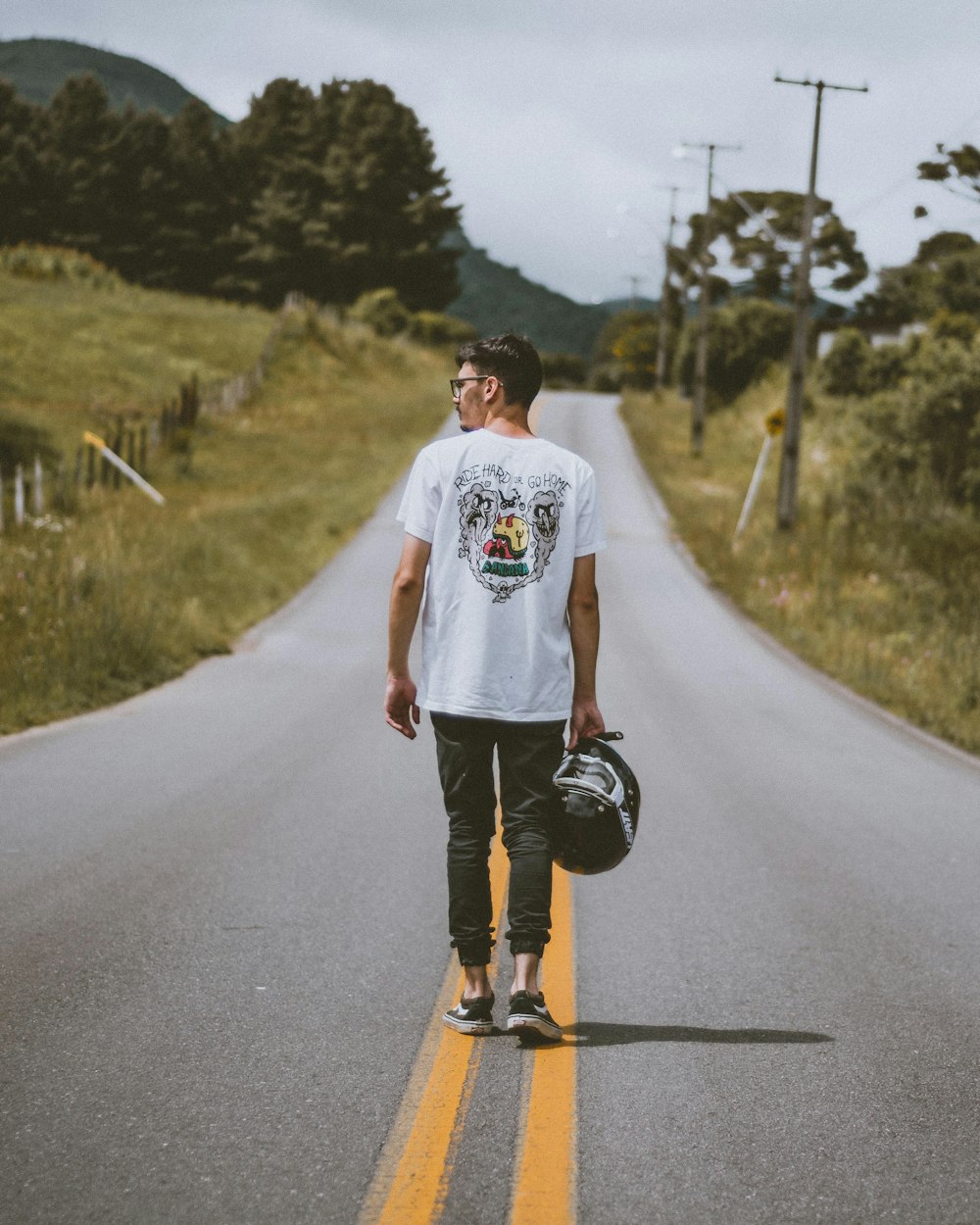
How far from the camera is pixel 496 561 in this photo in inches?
164

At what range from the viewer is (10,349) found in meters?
42.8

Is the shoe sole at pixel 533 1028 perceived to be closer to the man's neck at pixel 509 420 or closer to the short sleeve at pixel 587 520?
the short sleeve at pixel 587 520

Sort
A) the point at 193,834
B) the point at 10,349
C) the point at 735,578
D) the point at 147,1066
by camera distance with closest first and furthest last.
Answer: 1. the point at 147,1066
2. the point at 193,834
3. the point at 735,578
4. the point at 10,349

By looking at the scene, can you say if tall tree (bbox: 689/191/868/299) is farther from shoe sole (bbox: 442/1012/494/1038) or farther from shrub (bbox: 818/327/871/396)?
shoe sole (bbox: 442/1012/494/1038)

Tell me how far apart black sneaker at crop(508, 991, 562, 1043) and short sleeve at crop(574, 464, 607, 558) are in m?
1.47

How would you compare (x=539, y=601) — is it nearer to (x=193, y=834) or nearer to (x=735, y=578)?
(x=193, y=834)

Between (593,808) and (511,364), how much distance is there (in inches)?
60.0

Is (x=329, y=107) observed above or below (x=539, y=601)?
above

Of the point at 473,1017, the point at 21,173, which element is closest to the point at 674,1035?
the point at 473,1017

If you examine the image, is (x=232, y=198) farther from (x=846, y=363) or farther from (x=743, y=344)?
A: (x=846, y=363)

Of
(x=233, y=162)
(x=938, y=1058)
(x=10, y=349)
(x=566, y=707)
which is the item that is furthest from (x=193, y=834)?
(x=233, y=162)

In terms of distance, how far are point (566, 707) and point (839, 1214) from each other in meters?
1.73

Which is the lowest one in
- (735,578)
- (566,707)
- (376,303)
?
(735,578)

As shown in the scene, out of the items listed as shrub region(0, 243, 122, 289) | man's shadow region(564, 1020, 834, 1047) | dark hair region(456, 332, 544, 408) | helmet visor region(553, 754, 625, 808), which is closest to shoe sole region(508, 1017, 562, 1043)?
man's shadow region(564, 1020, 834, 1047)
